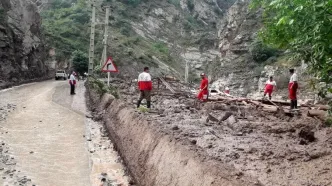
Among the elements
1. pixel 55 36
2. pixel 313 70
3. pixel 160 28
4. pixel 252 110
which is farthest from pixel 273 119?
pixel 160 28

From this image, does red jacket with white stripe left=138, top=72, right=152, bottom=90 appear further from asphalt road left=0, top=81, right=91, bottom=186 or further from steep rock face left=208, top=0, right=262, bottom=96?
steep rock face left=208, top=0, right=262, bottom=96

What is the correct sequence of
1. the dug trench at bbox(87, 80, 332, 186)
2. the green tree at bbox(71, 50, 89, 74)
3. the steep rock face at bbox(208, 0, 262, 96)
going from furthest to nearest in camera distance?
the green tree at bbox(71, 50, 89, 74) → the steep rock face at bbox(208, 0, 262, 96) → the dug trench at bbox(87, 80, 332, 186)

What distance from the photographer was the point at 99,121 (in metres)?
15.9

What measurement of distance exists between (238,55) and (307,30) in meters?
42.5

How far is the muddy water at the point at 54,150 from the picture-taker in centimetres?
849

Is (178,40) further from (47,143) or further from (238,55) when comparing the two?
(47,143)

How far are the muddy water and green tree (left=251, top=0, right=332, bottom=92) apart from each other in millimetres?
4740

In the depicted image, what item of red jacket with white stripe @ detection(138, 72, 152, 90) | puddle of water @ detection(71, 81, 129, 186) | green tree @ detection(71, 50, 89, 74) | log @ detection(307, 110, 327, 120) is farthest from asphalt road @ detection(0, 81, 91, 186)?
green tree @ detection(71, 50, 89, 74)

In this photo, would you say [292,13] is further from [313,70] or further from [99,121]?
[99,121]

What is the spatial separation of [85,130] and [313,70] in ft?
29.6

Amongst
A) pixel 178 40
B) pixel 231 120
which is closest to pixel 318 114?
pixel 231 120

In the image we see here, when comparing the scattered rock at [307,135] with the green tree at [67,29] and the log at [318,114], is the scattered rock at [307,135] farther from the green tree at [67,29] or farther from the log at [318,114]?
the green tree at [67,29]

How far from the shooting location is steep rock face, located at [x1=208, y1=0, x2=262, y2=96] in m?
41.7

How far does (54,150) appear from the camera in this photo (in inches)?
423
